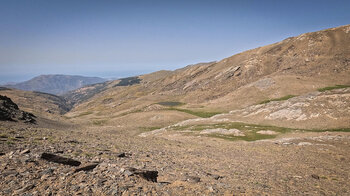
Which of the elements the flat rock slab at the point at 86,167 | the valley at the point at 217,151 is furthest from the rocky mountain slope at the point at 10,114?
the flat rock slab at the point at 86,167

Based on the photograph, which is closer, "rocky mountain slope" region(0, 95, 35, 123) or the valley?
the valley

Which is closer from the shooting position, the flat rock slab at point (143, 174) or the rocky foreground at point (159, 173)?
the rocky foreground at point (159, 173)

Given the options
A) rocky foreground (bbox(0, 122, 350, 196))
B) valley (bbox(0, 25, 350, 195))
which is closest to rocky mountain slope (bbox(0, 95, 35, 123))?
valley (bbox(0, 25, 350, 195))

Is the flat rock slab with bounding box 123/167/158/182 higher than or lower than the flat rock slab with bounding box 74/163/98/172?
lower

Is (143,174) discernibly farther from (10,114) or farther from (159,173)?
(10,114)

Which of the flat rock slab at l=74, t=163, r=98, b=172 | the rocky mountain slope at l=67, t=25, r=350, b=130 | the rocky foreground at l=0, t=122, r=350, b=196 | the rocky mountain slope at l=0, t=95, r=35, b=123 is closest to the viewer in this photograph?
the rocky foreground at l=0, t=122, r=350, b=196

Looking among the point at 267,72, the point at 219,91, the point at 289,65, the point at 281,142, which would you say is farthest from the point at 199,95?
the point at 281,142

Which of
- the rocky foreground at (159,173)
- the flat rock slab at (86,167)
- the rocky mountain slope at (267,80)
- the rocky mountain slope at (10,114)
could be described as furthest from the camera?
the rocky mountain slope at (267,80)

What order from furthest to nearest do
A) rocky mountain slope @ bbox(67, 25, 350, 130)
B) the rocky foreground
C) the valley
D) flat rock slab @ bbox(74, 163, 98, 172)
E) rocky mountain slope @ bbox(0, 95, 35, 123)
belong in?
rocky mountain slope @ bbox(67, 25, 350, 130)
rocky mountain slope @ bbox(0, 95, 35, 123)
flat rock slab @ bbox(74, 163, 98, 172)
the valley
the rocky foreground

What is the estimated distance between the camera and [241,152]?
2719 centimetres

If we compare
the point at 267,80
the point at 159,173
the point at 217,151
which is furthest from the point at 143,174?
the point at 267,80

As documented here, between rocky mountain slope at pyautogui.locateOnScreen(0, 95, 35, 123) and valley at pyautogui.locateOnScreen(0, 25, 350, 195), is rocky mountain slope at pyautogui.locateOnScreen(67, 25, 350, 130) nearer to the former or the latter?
valley at pyautogui.locateOnScreen(0, 25, 350, 195)

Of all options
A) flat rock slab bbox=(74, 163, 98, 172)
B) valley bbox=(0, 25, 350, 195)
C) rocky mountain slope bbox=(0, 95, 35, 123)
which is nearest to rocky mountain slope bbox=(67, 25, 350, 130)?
valley bbox=(0, 25, 350, 195)

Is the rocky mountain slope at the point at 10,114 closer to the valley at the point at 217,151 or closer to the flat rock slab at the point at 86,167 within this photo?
the valley at the point at 217,151
